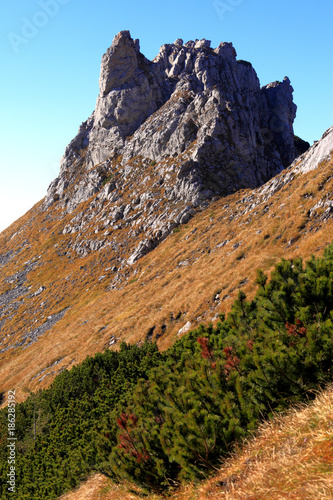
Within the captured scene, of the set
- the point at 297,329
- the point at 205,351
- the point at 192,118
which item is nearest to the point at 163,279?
the point at 205,351

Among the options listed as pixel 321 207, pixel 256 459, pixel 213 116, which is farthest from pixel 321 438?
pixel 213 116

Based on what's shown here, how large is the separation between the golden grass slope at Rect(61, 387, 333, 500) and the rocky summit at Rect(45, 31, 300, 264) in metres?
48.0

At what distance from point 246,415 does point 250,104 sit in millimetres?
88144

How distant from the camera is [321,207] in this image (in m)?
23.4

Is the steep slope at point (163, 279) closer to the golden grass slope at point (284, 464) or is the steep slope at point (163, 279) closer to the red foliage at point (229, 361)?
the red foliage at point (229, 361)

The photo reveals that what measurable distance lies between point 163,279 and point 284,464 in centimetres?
3382

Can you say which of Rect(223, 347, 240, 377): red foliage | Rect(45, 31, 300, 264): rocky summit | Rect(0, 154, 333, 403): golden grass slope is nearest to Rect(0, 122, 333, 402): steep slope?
Rect(0, 154, 333, 403): golden grass slope

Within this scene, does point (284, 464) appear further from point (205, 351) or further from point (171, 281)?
point (171, 281)

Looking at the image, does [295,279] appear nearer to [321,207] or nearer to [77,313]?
[321,207]

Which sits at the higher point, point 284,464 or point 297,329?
point 297,329

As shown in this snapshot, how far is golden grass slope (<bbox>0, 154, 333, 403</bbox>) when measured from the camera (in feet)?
76.3

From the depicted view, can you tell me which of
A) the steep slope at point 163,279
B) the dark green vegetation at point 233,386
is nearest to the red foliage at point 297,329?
the dark green vegetation at point 233,386

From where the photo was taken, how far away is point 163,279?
38.2m

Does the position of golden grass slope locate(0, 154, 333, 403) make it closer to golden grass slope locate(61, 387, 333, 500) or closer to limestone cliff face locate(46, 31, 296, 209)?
limestone cliff face locate(46, 31, 296, 209)
